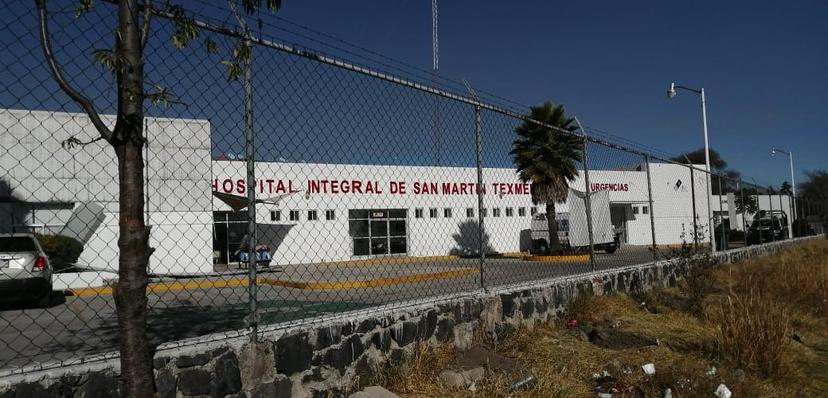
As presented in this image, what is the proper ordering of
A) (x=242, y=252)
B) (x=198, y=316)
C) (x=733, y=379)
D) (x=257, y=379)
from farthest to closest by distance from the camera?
1. (x=242, y=252)
2. (x=198, y=316)
3. (x=733, y=379)
4. (x=257, y=379)

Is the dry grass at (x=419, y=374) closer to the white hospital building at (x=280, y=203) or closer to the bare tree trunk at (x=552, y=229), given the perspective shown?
the white hospital building at (x=280, y=203)

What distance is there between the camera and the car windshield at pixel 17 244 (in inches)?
364

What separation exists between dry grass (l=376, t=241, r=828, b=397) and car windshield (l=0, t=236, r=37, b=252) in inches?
304

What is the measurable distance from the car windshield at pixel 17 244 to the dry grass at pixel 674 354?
771 centimetres

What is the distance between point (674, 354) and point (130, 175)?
5.73 metres

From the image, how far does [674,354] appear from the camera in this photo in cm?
620

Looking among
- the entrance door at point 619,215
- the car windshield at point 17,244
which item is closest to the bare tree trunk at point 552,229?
the entrance door at point 619,215

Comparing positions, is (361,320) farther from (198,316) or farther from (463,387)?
(198,316)

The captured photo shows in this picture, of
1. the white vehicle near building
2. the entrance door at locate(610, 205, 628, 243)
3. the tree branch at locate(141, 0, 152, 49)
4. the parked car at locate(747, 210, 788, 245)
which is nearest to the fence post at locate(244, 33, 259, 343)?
the tree branch at locate(141, 0, 152, 49)

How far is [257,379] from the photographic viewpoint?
3.87 metres

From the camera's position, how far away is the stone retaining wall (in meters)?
3.13

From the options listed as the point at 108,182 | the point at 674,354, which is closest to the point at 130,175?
the point at 674,354

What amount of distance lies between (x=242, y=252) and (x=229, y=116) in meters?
16.4

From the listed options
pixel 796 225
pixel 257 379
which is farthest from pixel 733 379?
pixel 796 225
